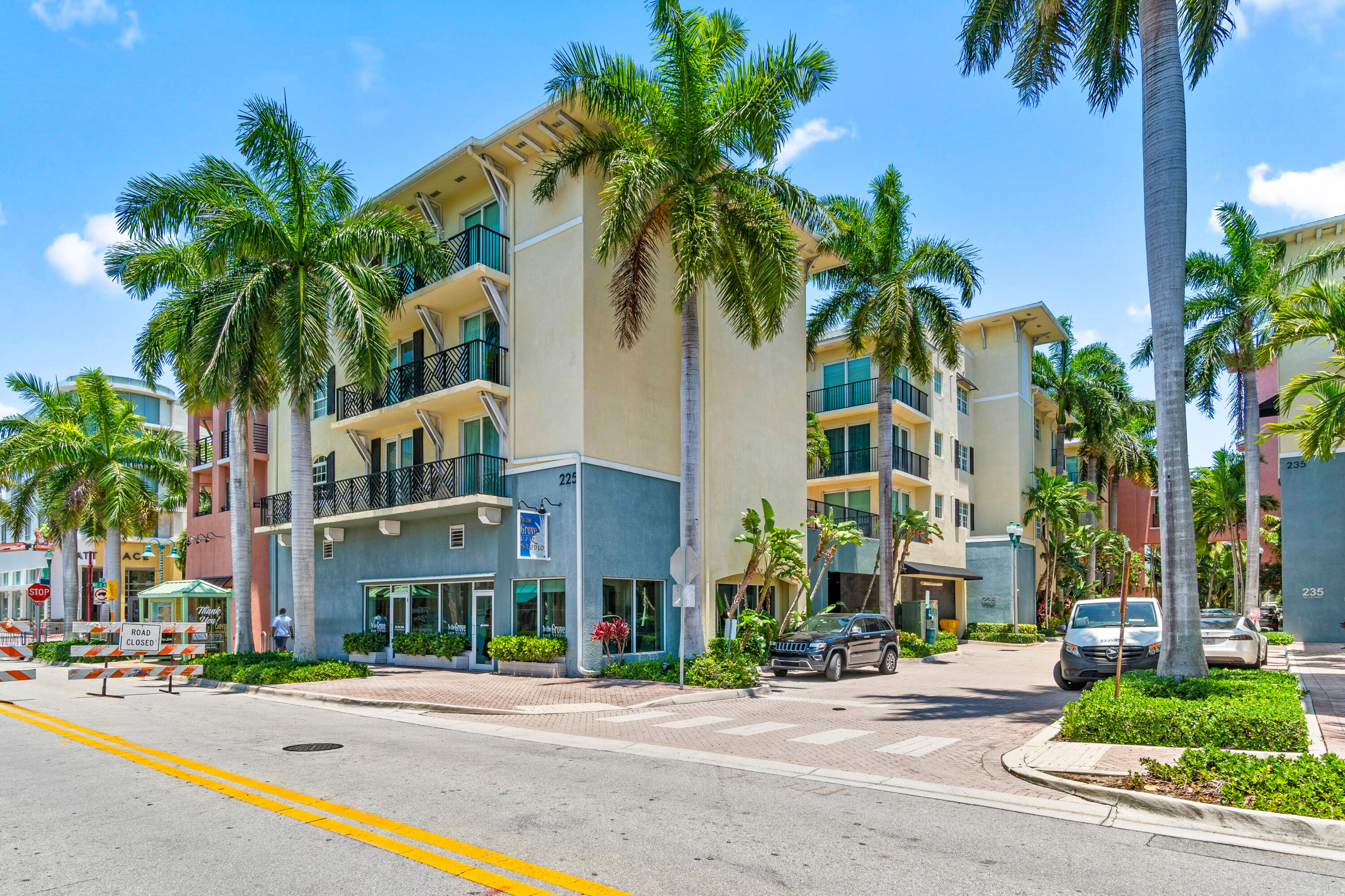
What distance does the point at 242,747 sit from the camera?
36.3ft

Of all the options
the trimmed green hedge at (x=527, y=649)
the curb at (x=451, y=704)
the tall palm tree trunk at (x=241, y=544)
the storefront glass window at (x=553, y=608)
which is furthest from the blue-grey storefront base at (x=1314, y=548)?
the tall palm tree trunk at (x=241, y=544)

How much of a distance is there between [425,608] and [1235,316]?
92.3ft

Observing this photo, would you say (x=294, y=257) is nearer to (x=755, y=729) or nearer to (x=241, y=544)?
(x=241, y=544)

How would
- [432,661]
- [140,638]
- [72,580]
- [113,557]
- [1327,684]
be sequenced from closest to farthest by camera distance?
[1327,684] → [140,638] → [432,661] → [113,557] → [72,580]

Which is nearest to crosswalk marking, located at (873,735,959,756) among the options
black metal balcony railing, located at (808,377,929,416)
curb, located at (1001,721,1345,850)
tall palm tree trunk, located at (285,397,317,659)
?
curb, located at (1001,721,1345,850)

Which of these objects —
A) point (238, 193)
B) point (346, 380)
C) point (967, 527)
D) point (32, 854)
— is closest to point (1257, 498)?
point (967, 527)

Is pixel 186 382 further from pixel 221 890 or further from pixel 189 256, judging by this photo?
pixel 221 890

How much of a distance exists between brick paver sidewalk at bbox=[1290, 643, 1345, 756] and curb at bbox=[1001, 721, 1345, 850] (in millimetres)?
2215

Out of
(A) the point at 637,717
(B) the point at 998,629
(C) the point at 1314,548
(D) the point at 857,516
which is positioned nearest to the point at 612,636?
(A) the point at 637,717

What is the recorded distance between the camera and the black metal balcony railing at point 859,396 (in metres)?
38.0

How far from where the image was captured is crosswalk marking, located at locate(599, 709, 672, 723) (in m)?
14.2

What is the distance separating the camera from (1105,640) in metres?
16.8

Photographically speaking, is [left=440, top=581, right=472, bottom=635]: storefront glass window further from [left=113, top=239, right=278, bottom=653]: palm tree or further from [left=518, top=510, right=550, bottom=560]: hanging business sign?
[left=113, top=239, right=278, bottom=653]: palm tree

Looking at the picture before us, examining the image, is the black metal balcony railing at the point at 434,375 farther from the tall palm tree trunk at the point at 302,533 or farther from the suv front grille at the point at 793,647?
the suv front grille at the point at 793,647
